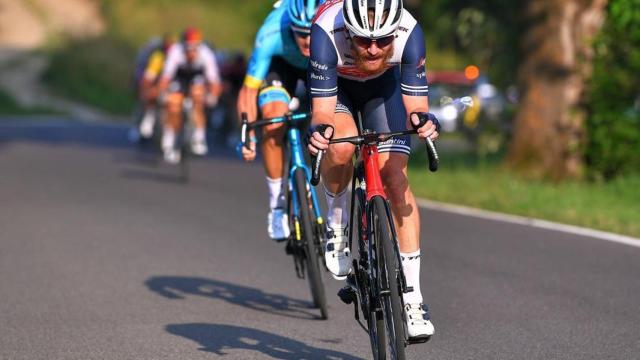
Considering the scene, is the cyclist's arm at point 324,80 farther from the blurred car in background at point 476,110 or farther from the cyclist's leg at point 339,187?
the blurred car in background at point 476,110

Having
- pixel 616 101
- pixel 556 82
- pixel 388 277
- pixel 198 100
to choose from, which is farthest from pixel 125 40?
pixel 388 277

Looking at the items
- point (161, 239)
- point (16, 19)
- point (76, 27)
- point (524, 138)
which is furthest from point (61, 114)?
point (161, 239)

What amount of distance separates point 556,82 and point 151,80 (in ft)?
24.7

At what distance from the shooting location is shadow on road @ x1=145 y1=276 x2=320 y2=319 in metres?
8.91

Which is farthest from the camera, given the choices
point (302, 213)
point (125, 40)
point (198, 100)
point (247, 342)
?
point (125, 40)

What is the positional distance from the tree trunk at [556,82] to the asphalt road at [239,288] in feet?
11.1

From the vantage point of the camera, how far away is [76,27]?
5825cm

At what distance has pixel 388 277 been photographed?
20.7 ft

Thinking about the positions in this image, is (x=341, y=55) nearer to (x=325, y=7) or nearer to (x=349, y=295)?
(x=325, y=7)

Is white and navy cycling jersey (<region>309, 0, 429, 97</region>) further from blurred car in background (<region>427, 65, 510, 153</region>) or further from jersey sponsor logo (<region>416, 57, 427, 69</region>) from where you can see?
blurred car in background (<region>427, 65, 510, 153</region>)

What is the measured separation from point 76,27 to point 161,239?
4710 cm

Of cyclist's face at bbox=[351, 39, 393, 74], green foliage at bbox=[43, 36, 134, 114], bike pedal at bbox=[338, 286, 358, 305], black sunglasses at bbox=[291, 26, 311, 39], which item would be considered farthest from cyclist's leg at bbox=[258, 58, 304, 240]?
green foliage at bbox=[43, 36, 134, 114]

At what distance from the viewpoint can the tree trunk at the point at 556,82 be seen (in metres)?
17.2

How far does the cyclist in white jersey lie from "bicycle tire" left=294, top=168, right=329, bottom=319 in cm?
118
